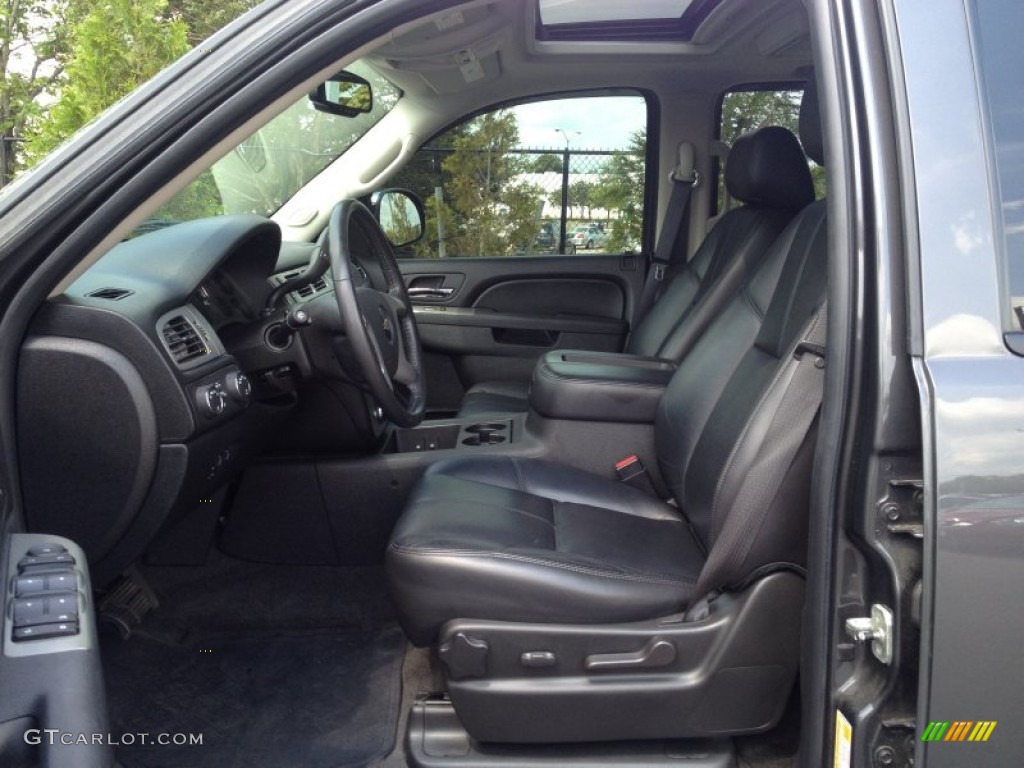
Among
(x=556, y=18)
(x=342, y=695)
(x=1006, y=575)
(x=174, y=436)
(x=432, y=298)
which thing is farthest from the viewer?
(x=432, y=298)

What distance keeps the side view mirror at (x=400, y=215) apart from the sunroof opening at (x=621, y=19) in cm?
73

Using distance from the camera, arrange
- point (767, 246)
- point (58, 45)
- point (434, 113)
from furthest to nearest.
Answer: point (58, 45)
point (434, 113)
point (767, 246)

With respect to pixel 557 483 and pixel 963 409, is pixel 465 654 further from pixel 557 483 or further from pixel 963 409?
pixel 963 409

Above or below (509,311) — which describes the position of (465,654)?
below

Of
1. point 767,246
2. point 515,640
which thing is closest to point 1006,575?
point 515,640

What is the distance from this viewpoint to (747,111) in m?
3.35

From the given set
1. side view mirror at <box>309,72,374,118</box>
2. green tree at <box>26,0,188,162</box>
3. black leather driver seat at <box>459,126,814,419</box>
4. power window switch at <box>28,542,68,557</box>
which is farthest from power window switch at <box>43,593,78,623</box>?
green tree at <box>26,0,188,162</box>

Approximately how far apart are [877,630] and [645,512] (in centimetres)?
95

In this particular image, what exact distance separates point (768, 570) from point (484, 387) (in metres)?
1.83

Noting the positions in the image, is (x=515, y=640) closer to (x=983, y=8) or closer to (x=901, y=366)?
(x=901, y=366)

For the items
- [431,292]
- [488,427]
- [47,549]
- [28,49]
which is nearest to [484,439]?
[488,427]

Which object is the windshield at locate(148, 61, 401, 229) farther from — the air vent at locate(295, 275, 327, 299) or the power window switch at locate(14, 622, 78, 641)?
the power window switch at locate(14, 622, 78, 641)

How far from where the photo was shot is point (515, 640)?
5.14 ft

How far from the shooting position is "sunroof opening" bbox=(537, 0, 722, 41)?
112 inches
